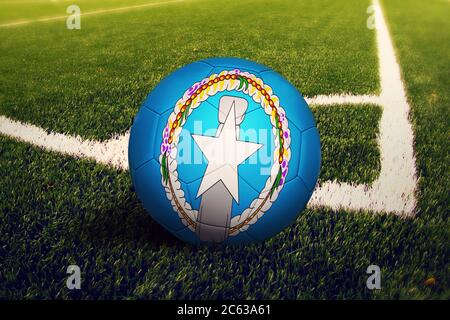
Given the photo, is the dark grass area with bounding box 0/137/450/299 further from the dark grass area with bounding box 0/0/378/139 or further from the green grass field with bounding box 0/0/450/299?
the dark grass area with bounding box 0/0/378/139

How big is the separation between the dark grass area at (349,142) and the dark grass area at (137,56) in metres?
0.72

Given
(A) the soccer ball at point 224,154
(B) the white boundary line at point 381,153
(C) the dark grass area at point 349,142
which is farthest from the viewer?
(C) the dark grass area at point 349,142

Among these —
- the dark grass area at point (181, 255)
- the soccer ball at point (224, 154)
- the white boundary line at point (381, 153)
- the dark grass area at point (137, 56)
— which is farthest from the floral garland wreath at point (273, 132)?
the dark grass area at point (137, 56)

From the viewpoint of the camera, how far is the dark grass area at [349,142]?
354 centimetres

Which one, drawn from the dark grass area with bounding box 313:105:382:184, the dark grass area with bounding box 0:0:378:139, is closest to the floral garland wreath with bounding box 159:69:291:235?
the dark grass area with bounding box 313:105:382:184

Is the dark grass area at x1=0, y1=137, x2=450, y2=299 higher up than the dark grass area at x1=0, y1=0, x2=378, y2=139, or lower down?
lower down

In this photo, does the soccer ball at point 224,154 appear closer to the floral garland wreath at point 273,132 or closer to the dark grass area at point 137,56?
the floral garland wreath at point 273,132

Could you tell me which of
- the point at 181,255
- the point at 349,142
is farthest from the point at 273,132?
the point at 349,142

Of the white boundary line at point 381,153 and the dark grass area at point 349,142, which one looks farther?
the dark grass area at point 349,142

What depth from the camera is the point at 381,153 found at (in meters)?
3.95

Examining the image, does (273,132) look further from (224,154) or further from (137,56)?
(137,56)

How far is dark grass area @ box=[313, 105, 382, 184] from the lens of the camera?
11.6 feet

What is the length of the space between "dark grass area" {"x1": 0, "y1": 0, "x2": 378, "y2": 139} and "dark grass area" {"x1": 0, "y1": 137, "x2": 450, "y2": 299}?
119cm
